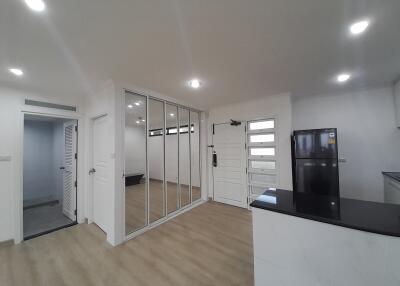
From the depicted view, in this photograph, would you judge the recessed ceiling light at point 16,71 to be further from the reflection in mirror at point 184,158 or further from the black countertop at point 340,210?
the black countertop at point 340,210

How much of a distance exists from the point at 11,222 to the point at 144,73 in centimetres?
315

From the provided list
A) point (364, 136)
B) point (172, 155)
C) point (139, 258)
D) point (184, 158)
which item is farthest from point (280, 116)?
point (139, 258)

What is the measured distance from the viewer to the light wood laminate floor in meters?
1.84

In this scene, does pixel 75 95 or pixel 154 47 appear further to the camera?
pixel 75 95

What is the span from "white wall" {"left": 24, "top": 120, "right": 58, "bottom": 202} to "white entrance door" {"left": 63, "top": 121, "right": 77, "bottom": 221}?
1391 mm

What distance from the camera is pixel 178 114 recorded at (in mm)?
3801

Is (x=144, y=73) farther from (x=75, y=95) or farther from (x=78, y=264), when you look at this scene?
(x=78, y=264)

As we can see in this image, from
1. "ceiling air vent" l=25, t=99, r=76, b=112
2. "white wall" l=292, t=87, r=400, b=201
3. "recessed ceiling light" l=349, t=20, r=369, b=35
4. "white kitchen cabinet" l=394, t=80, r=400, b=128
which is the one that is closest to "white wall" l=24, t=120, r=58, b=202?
"ceiling air vent" l=25, t=99, r=76, b=112

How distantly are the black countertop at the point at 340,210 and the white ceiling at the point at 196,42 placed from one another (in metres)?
1.60

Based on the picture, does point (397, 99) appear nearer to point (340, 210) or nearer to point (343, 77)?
point (343, 77)

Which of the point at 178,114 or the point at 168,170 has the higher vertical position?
the point at 178,114

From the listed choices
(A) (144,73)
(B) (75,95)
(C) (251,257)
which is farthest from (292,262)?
(B) (75,95)

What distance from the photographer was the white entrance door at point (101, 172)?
2742 millimetres

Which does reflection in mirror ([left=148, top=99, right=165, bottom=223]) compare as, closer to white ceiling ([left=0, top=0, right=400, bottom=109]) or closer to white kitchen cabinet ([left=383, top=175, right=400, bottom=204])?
white ceiling ([left=0, top=0, right=400, bottom=109])
